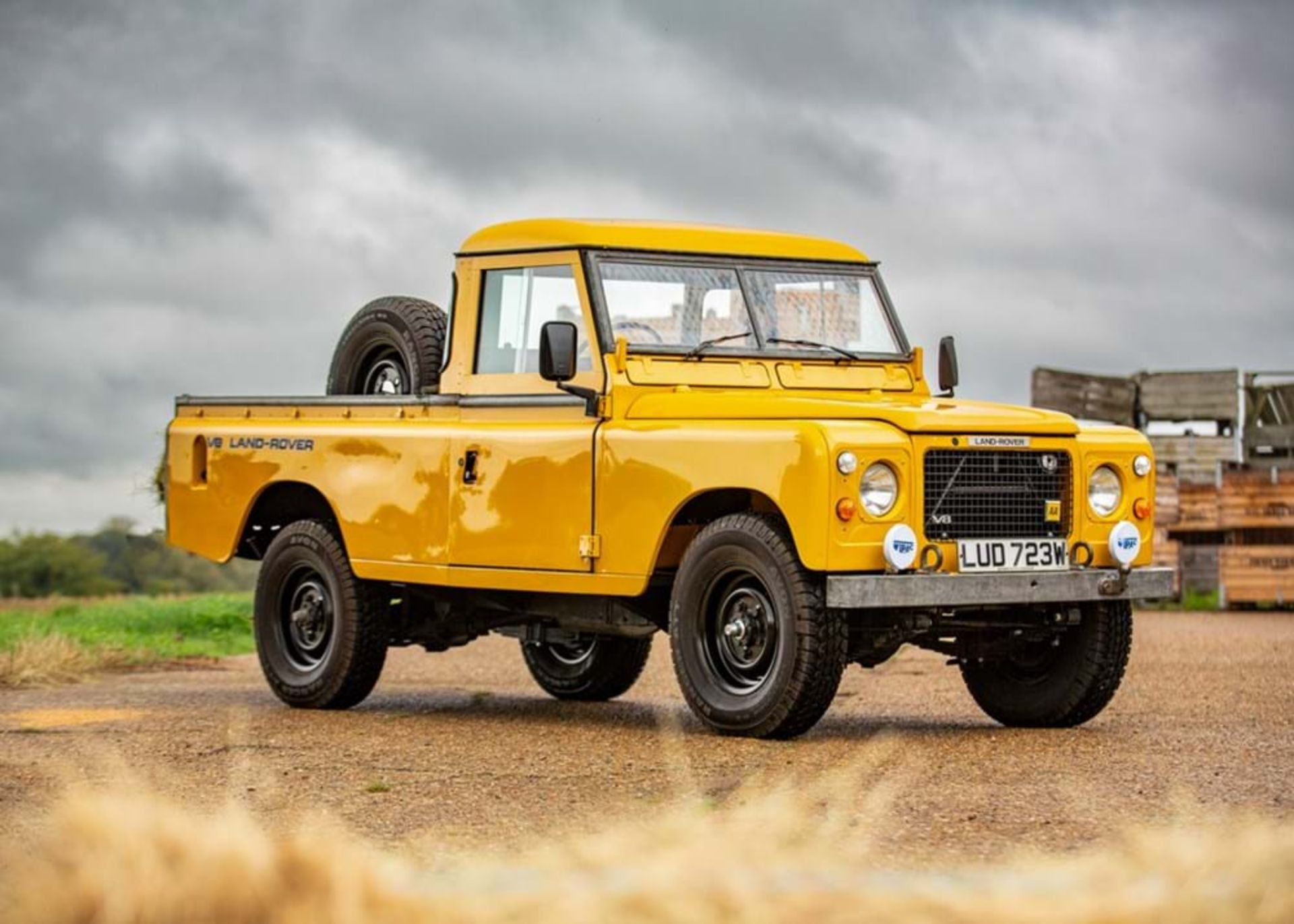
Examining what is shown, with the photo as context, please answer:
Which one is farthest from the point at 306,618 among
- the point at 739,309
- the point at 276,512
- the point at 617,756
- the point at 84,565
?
the point at 84,565

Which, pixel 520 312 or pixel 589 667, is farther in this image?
pixel 589 667

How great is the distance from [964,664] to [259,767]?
157 inches

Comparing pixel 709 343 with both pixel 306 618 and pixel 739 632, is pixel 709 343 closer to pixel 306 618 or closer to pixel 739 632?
pixel 739 632

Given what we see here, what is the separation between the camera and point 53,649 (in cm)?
1589

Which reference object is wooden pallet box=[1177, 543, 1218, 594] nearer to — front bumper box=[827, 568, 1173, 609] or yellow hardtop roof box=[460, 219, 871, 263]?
yellow hardtop roof box=[460, 219, 871, 263]

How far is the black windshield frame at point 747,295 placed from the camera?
11531mm

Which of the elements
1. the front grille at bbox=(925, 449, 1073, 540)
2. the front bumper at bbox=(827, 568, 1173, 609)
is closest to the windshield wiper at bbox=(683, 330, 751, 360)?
the front grille at bbox=(925, 449, 1073, 540)

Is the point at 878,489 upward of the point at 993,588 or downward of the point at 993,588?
upward

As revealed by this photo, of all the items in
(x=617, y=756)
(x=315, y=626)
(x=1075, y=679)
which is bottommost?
(x=617, y=756)

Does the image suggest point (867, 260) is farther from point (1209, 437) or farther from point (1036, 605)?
point (1209, 437)

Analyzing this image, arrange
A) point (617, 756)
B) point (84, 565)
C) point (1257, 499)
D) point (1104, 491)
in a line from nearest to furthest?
point (617, 756) < point (1104, 491) < point (1257, 499) < point (84, 565)

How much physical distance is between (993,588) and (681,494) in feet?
5.15

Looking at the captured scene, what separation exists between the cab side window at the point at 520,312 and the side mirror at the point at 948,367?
2282 millimetres

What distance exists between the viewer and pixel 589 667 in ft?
44.8
